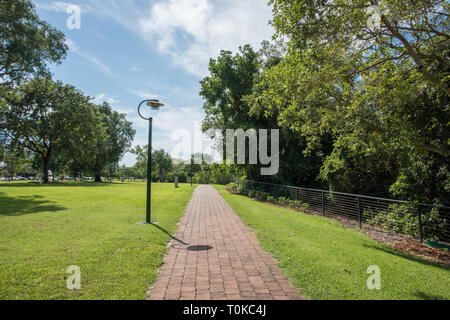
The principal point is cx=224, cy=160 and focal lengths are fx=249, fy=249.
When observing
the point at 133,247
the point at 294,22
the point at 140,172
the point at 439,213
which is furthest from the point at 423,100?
the point at 140,172

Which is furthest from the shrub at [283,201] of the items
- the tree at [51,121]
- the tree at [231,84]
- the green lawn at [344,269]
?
the tree at [51,121]

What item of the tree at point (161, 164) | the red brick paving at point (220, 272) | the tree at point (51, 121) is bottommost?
the red brick paving at point (220, 272)

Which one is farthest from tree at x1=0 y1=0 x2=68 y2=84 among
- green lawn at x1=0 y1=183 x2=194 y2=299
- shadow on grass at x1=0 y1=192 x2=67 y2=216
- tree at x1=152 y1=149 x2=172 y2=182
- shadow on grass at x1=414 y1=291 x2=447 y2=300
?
tree at x1=152 y1=149 x2=172 y2=182

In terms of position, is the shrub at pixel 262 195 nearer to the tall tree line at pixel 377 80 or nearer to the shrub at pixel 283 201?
the shrub at pixel 283 201

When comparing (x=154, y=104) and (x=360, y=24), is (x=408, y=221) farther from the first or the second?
(x=154, y=104)

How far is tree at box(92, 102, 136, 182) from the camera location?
53000 millimetres

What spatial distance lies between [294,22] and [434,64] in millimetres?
4461

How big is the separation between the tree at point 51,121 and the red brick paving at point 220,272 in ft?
118

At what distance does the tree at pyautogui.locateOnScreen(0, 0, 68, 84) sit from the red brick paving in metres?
18.6

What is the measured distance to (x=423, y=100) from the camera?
7824mm

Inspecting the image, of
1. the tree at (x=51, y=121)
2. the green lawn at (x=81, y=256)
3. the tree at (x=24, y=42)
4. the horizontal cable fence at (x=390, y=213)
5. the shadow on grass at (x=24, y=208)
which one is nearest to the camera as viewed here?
the green lawn at (x=81, y=256)

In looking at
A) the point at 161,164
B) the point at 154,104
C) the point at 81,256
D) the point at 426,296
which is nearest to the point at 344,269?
the point at 426,296

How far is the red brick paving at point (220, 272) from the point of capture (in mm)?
3491
